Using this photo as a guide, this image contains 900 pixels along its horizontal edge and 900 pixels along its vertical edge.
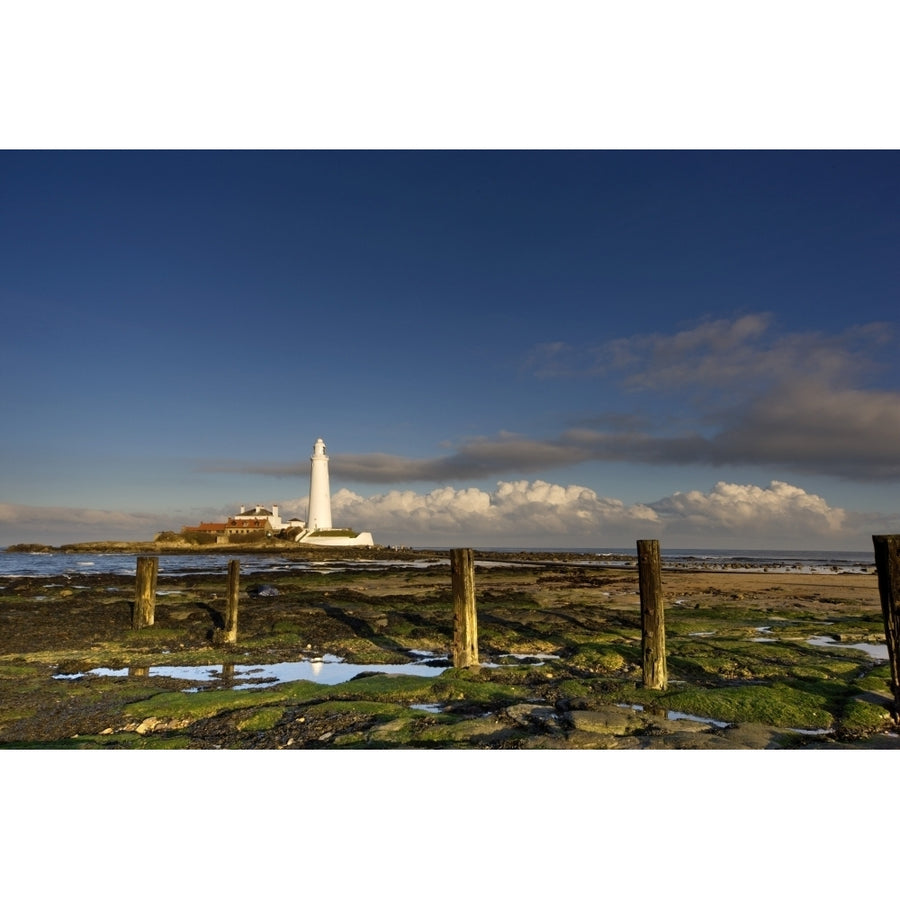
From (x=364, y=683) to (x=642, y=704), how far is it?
533cm

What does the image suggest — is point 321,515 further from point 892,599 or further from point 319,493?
point 892,599

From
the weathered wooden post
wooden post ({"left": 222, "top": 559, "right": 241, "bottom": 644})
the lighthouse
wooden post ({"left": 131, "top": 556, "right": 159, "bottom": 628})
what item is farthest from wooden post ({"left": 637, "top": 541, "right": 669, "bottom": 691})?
the lighthouse

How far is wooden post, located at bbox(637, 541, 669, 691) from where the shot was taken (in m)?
12.3

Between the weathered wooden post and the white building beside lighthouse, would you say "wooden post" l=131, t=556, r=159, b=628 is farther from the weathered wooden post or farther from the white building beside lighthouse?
the white building beside lighthouse

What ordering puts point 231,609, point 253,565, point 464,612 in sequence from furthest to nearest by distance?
1. point 253,565
2. point 231,609
3. point 464,612

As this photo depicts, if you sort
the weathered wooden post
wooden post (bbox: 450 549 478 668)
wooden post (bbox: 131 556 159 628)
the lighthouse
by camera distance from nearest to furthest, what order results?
1. the weathered wooden post
2. wooden post (bbox: 450 549 478 668)
3. wooden post (bbox: 131 556 159 628)
4. the lighthouse

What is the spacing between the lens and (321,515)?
9656 centimetres

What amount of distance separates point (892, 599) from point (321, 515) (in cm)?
9104

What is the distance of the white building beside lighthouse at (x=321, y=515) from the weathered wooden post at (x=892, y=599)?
8456cm

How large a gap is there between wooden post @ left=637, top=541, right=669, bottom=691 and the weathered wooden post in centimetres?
357

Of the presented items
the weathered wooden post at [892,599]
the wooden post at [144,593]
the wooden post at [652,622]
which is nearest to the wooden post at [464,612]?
the wooden post at [652,622]

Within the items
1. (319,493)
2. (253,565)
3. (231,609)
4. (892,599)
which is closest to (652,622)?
(892,599)

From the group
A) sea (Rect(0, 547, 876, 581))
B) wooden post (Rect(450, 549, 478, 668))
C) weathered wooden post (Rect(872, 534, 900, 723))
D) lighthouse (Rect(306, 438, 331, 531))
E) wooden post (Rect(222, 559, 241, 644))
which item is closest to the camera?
weathered wooden post (Rect(872, 534, 900, 723))

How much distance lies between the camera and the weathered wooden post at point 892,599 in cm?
980
